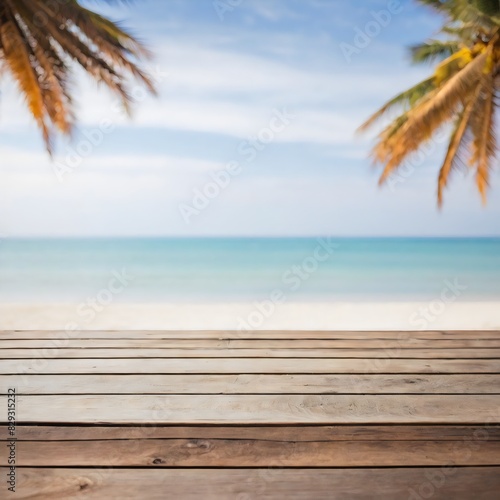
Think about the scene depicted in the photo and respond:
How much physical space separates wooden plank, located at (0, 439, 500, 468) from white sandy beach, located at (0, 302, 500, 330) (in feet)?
6.81

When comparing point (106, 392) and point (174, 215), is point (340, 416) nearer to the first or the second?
point (106, 392)

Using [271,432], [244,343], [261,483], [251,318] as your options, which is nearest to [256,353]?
[244,343]

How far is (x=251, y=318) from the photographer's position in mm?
5926

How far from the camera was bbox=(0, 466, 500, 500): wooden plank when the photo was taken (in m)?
1.13

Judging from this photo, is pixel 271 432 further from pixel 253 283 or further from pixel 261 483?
pixel 253 283

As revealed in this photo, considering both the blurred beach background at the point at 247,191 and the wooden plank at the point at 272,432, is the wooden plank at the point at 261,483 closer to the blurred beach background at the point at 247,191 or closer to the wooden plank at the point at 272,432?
the wooden plank at the point at 272,432

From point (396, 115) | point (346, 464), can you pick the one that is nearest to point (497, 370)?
point (346, 464)

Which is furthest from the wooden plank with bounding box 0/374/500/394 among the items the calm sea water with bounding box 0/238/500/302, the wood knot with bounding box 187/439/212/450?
the calm sea water with bounding box 0/238/500/302

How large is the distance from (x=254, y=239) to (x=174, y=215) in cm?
479

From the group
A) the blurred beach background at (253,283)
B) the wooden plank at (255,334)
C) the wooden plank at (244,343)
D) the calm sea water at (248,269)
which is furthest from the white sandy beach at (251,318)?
the calm sea water at (248,269)

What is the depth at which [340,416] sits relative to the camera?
1537 mm

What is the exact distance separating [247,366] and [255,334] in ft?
1.81

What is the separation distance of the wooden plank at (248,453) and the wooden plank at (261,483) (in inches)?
1.2

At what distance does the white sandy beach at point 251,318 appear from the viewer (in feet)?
13.6
